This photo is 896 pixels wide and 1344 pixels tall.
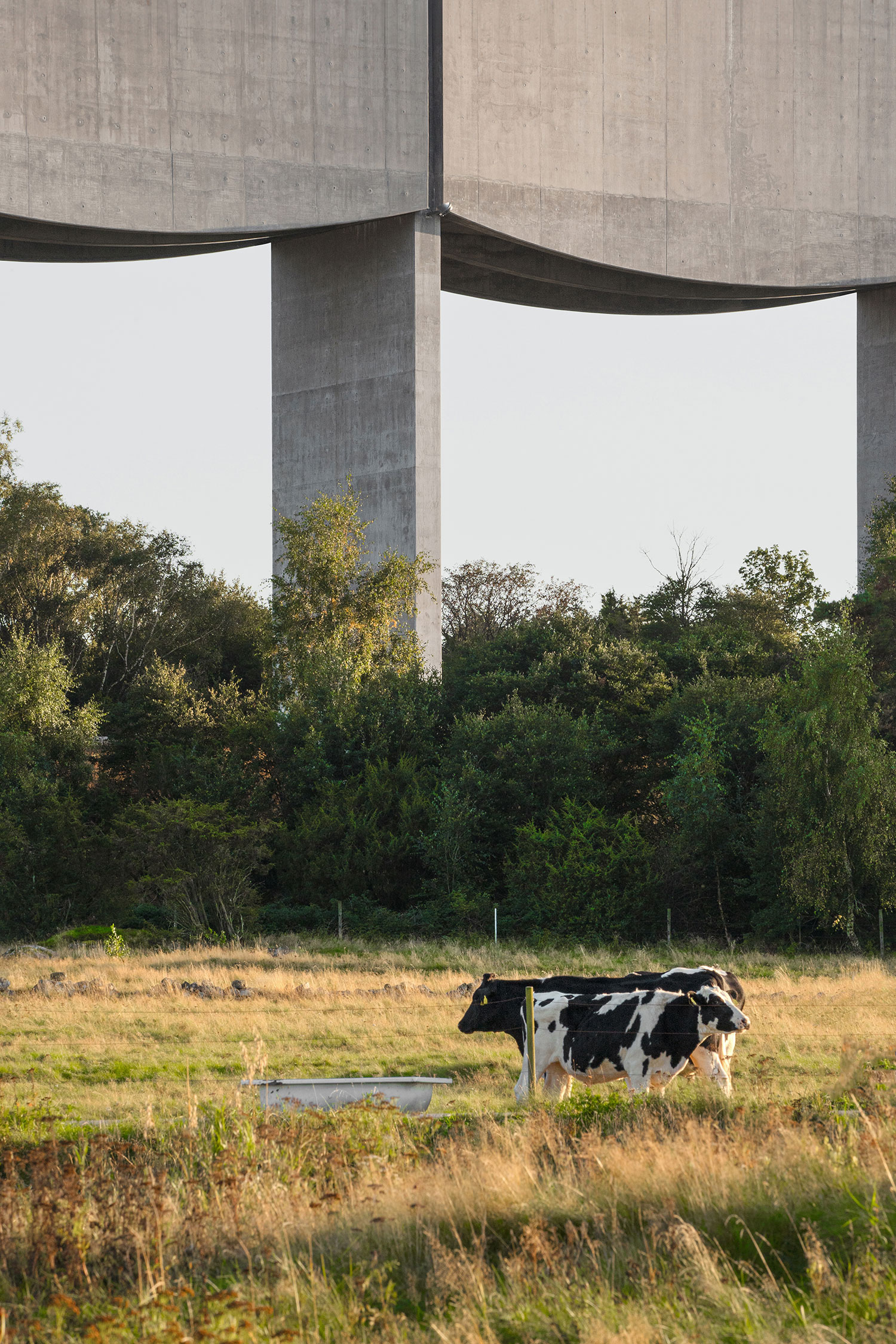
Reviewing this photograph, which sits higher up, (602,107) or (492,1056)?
(602,107)

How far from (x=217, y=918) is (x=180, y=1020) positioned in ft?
58.8

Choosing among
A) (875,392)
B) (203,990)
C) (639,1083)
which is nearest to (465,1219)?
(639,1083)

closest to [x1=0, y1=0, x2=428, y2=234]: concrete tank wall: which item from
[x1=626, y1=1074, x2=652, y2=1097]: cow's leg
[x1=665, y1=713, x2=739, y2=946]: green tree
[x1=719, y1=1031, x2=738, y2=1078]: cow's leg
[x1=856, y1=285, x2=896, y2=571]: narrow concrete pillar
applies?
[x1=856, y1=285, x2=896, y2=571]: narrow concrete pillar

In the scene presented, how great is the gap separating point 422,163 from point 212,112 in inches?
247

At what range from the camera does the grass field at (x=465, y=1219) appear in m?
6.22

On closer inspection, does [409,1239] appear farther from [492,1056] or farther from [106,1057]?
[106,1057]

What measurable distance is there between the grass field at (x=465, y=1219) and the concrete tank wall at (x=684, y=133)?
37119mm

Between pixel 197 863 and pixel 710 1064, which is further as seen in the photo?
pixel 197 863

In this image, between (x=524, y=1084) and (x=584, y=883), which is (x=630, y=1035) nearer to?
(x=524, y=1084)

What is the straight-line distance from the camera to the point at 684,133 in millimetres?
46844

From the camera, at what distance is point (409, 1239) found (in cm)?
727

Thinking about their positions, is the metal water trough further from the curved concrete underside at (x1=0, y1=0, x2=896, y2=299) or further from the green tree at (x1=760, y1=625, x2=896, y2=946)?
the curved concrete underside at (x1=0, y1=0, x2=896, y2=299)

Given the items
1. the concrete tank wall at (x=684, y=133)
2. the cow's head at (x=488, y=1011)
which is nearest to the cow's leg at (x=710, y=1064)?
→ the cow's head at (x=488, y=1011)

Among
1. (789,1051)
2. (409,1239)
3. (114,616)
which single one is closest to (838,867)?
(789,1051)
